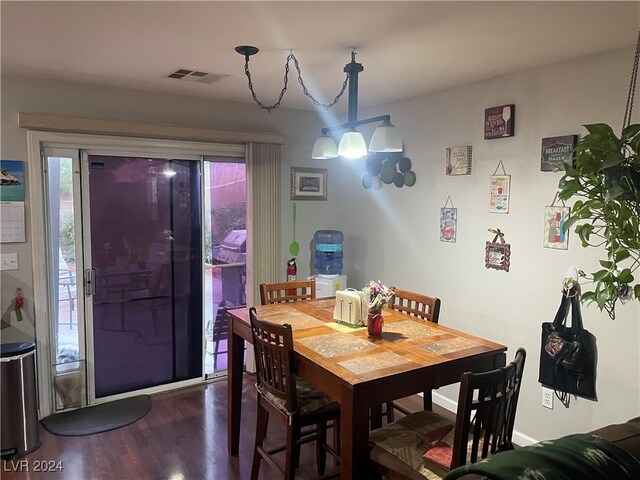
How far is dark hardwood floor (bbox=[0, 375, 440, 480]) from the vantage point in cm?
272

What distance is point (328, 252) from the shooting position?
14.4 feet

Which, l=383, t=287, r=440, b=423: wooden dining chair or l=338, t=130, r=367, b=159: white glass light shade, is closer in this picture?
l=338, t=130, r=367, b=159: white glass light shade

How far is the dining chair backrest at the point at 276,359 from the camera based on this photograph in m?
2.18

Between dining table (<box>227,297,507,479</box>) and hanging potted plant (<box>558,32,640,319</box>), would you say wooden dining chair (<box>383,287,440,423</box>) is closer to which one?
dining table (<box>227,297,507,479</box>)

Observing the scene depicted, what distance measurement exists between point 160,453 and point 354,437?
1622mm

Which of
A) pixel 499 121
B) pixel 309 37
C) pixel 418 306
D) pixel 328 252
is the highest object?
pixel 309 37

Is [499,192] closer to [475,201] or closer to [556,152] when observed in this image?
[475,201]

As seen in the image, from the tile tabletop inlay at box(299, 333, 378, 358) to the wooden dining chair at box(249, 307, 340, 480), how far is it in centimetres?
14

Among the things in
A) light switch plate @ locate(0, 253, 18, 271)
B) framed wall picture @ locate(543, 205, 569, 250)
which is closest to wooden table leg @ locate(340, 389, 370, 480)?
framed wall picture @ locate(543, 205, 569, 250)

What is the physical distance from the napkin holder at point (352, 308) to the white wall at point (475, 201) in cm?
111

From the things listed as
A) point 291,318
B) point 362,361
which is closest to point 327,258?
point 291,318

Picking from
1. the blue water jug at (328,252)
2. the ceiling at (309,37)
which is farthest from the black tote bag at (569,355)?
the blue water jug at (328,252)

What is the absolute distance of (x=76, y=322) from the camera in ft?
11.6

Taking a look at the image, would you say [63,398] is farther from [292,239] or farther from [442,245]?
[442,245]
